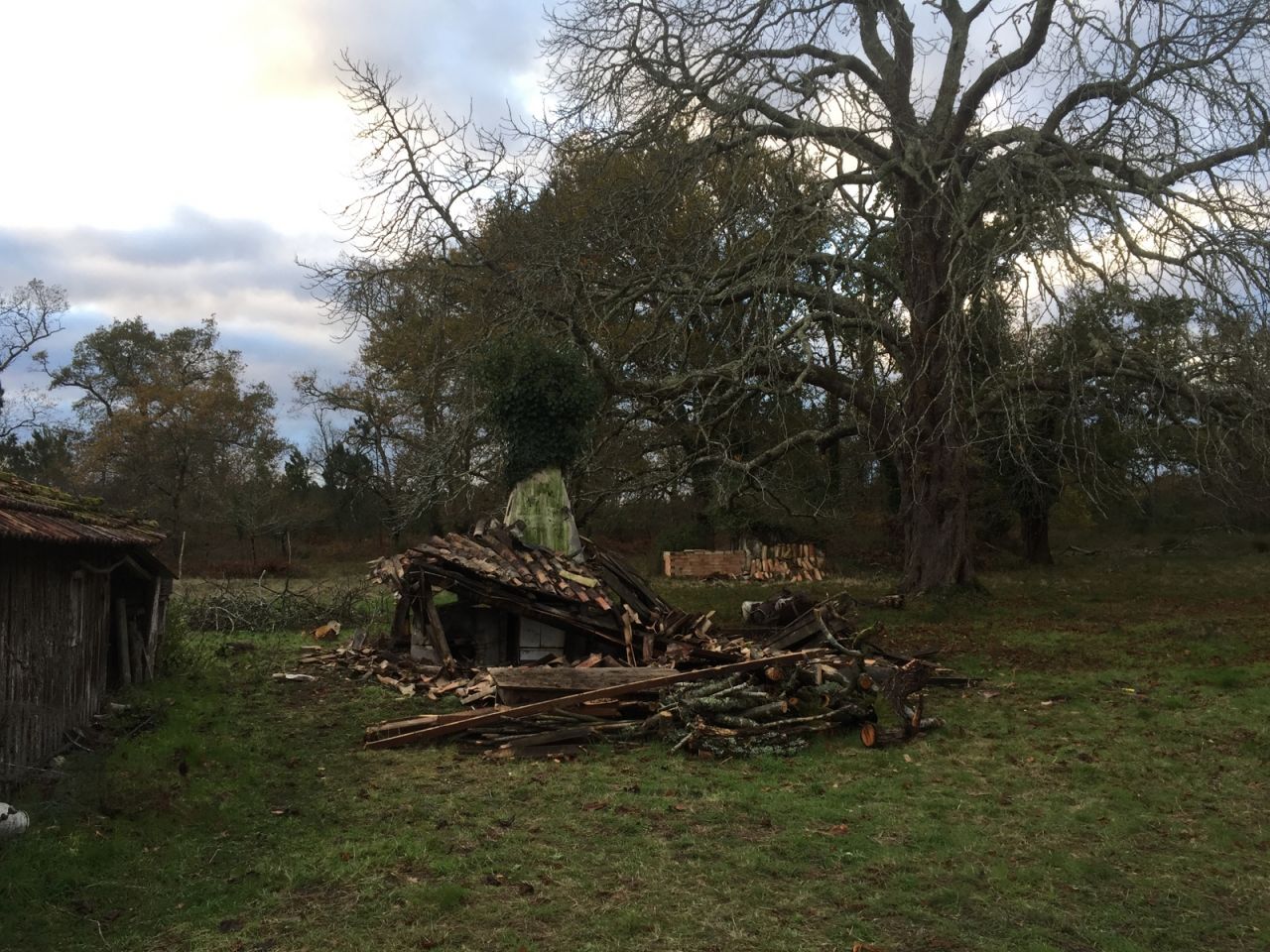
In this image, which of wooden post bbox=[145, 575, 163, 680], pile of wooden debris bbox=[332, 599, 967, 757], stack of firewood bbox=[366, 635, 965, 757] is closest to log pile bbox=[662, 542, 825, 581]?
pile of wooden debris bbox=[332, 599, 967, 757]

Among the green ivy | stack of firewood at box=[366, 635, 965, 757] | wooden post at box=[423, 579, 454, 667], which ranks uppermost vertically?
the green ivy

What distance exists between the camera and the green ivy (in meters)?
15.5

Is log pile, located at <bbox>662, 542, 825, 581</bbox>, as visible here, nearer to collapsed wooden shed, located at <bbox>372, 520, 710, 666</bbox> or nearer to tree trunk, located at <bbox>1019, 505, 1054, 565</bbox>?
tree trunk, located at <bbox>1019, 505, 1054, 565</bbox>

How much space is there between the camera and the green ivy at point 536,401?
50.9ft

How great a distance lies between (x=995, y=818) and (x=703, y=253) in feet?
39.1

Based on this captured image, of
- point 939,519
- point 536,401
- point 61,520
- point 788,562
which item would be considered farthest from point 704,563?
point 61,520

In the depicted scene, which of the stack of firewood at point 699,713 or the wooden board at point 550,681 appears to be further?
the wooden board at point 550,681

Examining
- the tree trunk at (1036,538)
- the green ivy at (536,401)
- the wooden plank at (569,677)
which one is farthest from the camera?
the tree trunk at (1036,538)

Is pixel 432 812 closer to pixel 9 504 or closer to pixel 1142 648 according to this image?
pixel 9 504

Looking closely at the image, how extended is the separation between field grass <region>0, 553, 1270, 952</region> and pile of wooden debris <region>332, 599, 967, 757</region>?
294 mm

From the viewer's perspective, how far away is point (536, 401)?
1560cm

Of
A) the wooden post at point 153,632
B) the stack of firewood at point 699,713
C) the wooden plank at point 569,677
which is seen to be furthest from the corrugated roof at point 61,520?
the wooden plank at point 569,677

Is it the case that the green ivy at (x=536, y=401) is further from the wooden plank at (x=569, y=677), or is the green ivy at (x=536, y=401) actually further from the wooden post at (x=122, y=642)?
the wooden post at (x=122, y=642)

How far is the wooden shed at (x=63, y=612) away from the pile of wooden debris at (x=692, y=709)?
104 inches
